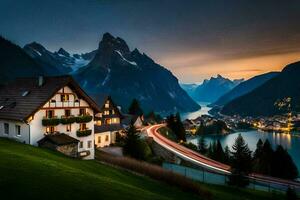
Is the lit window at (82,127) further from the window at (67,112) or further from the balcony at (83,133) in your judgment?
the window at (67,112)

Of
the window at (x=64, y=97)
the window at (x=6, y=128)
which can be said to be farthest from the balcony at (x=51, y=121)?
the window at (x=6, y=128)

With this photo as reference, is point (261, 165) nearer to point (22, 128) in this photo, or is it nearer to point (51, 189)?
point (22, 128)

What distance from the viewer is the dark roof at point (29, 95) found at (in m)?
41.7

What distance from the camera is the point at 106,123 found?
72438 mm

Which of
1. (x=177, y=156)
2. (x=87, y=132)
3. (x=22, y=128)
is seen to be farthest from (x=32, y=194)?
(x=177, y=156)

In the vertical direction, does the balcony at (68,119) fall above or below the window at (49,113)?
below

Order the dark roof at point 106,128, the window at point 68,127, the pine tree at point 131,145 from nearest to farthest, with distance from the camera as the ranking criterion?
the window at point 68,127, the pine tree at point 131,145, the dark roof at point 106,128

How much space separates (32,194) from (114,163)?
2146 cm

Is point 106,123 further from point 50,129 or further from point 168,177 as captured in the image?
point 168,177

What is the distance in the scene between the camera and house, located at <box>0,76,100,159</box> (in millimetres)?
40875

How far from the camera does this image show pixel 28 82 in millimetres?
47875

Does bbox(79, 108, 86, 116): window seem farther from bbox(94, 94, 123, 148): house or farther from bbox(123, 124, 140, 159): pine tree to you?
bbox(94, 94, 123, 148): house

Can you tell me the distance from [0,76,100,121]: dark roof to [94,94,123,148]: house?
1931 cm

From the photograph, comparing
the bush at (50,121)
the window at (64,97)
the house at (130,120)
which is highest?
the window at (64,97)
